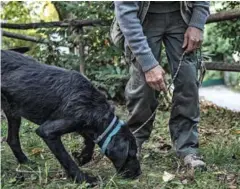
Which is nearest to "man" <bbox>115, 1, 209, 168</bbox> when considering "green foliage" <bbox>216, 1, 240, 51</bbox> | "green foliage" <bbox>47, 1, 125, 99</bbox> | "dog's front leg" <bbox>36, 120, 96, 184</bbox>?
"dog's front leg" <bbox>36, 120, 96, 184</bbox>

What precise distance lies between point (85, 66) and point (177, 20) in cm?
372

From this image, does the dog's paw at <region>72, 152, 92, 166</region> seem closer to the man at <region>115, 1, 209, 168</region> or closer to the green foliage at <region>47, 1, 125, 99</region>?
the man at <region>115, 1, 209, 168</region>

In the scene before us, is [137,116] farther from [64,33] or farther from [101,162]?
[64,33]

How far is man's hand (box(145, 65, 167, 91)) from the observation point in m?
3.84

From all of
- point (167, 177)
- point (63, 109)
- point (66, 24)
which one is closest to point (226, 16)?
point (66, 24)

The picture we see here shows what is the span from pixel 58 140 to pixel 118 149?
1.54 ft

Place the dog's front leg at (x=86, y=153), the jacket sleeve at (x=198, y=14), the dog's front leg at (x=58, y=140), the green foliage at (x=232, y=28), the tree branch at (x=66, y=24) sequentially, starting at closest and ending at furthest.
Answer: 1. the dog's front leg at (x=58, y=140)
2. the jacket sleeve at (x=198, y=14)
3. the dog's front leg at (x=86, y=153)
4. the green foliage at (x=232, y=28)
5. the tree branch at (x=66, y=24)

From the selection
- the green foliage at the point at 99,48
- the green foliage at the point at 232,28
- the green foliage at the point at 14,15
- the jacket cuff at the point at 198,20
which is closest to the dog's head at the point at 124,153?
the jacket cuff at the point at 198,20

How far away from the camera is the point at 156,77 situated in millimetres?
3836

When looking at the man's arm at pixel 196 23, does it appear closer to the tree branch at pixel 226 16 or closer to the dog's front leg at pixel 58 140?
the dog's front leg at pixel 58 140

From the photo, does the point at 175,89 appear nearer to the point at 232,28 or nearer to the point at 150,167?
the point at 150,167

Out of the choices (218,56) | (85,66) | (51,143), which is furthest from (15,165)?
(218,56)

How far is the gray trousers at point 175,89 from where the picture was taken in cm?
415

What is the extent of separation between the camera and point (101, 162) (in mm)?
4527
